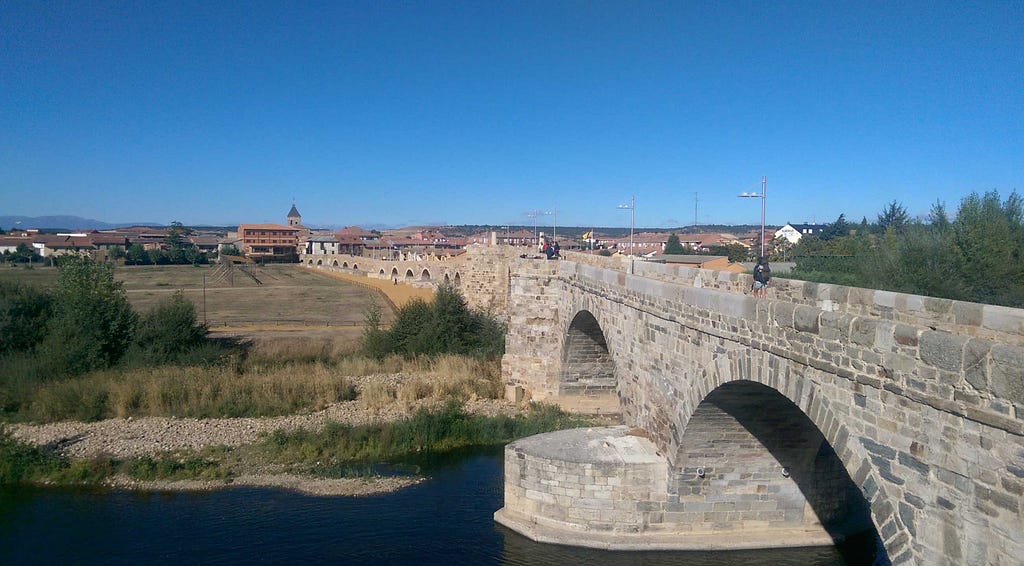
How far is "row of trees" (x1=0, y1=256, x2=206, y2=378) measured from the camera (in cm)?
1661

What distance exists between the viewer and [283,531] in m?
9.17

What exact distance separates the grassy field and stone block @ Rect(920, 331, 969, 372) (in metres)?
22.0

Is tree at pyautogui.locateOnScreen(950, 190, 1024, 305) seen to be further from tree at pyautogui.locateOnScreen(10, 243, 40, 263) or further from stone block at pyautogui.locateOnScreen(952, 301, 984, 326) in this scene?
tree at pyautogui.locateOnScreen(10, 243, 40, 263)

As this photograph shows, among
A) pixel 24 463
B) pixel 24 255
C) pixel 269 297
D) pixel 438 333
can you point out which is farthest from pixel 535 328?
pixel 24 255

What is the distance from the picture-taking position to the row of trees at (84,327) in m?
16.6

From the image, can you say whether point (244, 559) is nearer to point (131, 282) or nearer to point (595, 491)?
point (595, 491)

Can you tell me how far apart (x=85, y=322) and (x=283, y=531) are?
→ 36.2 ft

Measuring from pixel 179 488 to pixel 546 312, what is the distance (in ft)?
25.2

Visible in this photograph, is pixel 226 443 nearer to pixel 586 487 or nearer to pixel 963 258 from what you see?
pixel 586 487

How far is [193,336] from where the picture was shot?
60.4 feet

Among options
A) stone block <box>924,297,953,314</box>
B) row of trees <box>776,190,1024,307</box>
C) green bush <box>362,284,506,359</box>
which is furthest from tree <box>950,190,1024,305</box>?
green bush <box>362,284,506,359</box>

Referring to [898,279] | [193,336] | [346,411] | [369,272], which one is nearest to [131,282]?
[369,272]

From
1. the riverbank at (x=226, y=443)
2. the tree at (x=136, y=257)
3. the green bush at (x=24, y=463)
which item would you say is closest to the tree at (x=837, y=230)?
the riverbank at (x=226, y=443)

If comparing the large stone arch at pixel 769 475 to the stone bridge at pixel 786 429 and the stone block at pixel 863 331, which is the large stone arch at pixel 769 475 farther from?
the stone block at pixel 863 331
